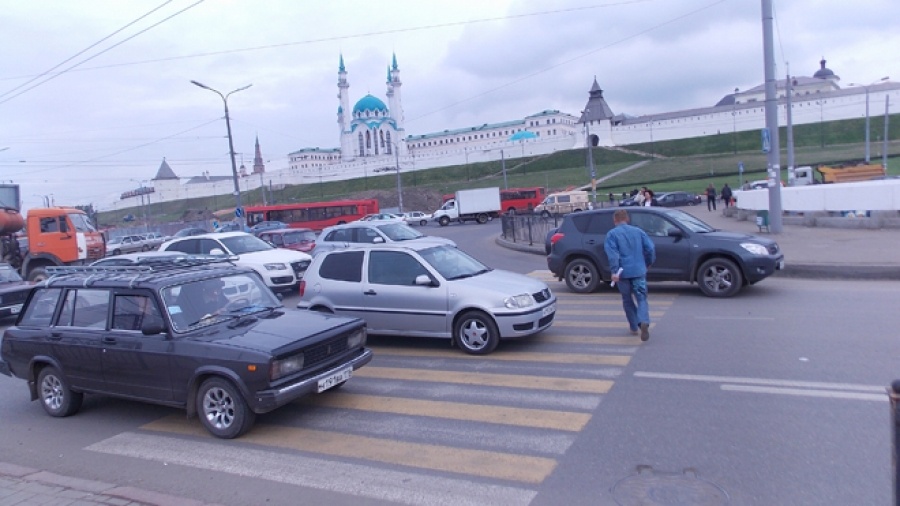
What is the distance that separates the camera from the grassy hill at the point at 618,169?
232 ft

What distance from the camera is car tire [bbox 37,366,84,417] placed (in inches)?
290

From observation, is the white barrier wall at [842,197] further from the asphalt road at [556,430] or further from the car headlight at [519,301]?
the car headlight at [519,301]

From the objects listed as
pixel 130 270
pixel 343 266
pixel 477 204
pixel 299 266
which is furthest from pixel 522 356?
pixel 477 204

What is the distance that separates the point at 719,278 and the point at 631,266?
376cm

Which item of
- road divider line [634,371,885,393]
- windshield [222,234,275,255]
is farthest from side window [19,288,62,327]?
windshield [222,234,275,255]

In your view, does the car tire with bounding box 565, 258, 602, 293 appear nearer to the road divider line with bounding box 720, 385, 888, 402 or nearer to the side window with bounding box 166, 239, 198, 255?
the road divider line with bounding box 720, 385, 888, 402

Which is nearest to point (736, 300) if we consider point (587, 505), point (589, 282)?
point (589, 282)

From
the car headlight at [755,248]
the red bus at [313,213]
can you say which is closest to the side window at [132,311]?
the car headlight at [755,248]

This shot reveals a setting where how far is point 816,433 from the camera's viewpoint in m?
5.33

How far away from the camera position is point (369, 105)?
13150 centimetres

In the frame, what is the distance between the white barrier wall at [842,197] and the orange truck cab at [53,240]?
86.4 feet

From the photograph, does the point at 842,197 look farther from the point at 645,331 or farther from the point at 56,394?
the point at 56,394

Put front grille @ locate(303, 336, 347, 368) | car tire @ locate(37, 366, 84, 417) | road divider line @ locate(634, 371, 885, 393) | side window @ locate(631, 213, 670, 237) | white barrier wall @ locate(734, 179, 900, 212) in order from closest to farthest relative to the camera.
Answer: road divider line @ locate(634, 371, 885, 393) < front grille @ locate(303, 336, 347, 368) < car tire @ locate(37, 366, 84, 417) < side window @ locate(631, 213, 670, 237) < white barrier wall @ locate(734, 179, 900, 212)

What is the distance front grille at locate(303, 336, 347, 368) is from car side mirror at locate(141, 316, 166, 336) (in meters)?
1.49
